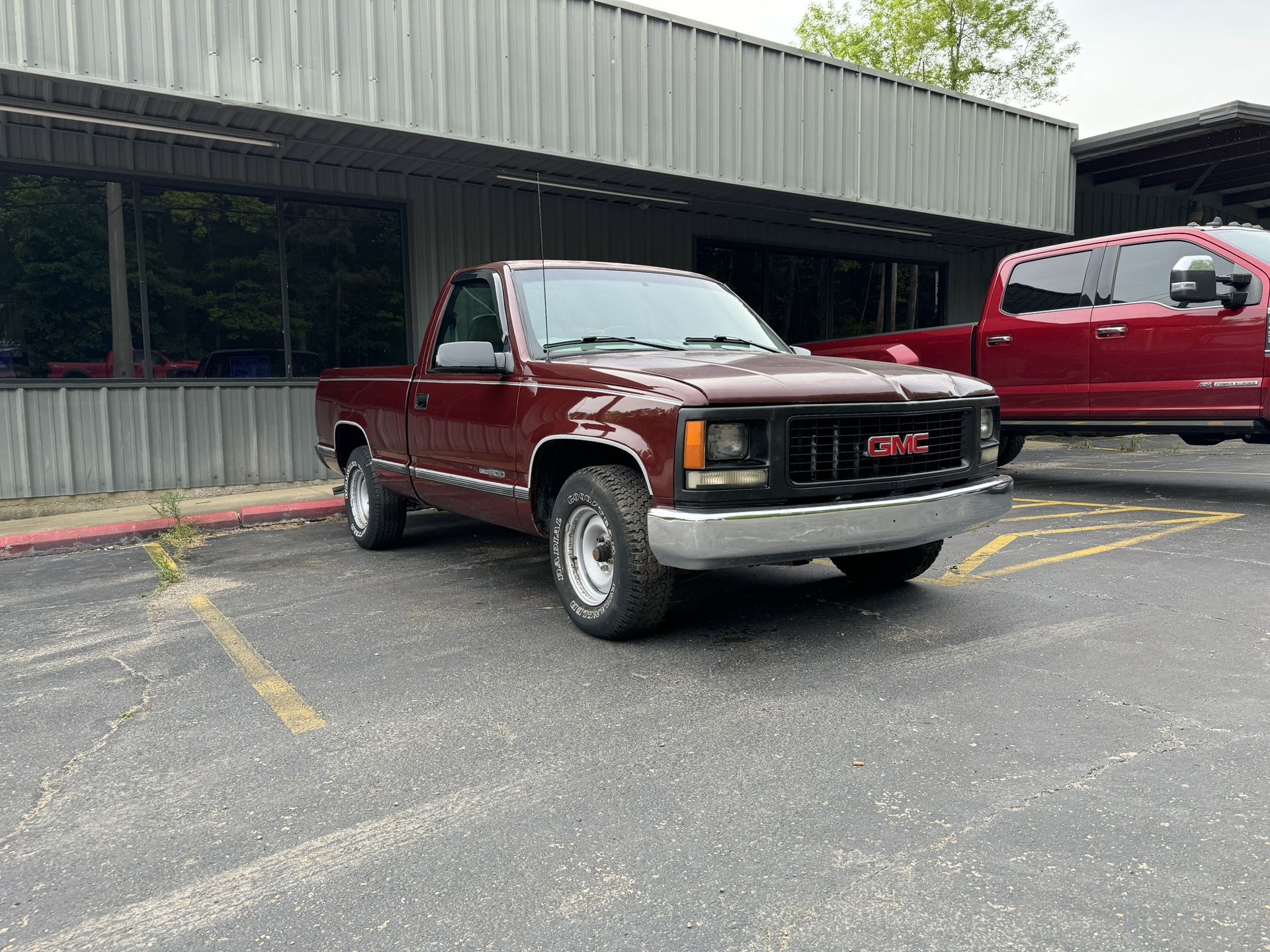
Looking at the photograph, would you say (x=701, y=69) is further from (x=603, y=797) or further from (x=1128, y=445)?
(x=603, y=797)

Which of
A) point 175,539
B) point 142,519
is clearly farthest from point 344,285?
point 175,539

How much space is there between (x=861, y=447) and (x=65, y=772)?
3290mm

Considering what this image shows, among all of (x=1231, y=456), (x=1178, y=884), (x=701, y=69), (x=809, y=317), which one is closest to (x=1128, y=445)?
(x=1231, y=456)

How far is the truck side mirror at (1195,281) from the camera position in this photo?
7.35 m

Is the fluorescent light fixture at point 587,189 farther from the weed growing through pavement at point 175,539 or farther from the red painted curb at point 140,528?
the weed growing through pavement at point 175,539

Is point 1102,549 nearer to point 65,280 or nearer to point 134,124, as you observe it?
point 134,124

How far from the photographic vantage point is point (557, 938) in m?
2.14

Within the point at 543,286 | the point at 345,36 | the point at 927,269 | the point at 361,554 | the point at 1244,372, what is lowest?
the point at 361,554

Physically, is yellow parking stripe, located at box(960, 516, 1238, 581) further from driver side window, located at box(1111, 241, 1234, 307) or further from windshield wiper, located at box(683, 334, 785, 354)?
driver side window, located at box(1111, 241, 1234, 307)

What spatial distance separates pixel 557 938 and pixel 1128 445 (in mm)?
13861

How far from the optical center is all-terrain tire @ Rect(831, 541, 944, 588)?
513 cm

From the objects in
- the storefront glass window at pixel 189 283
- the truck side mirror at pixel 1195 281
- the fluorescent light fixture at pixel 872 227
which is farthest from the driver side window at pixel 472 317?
the fluorescent light fixture at pixel 872 227

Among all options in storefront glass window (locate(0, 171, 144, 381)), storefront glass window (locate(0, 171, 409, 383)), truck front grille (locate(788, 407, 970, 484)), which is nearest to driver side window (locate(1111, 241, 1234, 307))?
truck front grille (locate(788, 407, 970, 484))

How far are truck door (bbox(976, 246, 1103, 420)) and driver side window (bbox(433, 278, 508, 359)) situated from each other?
5.55 m
